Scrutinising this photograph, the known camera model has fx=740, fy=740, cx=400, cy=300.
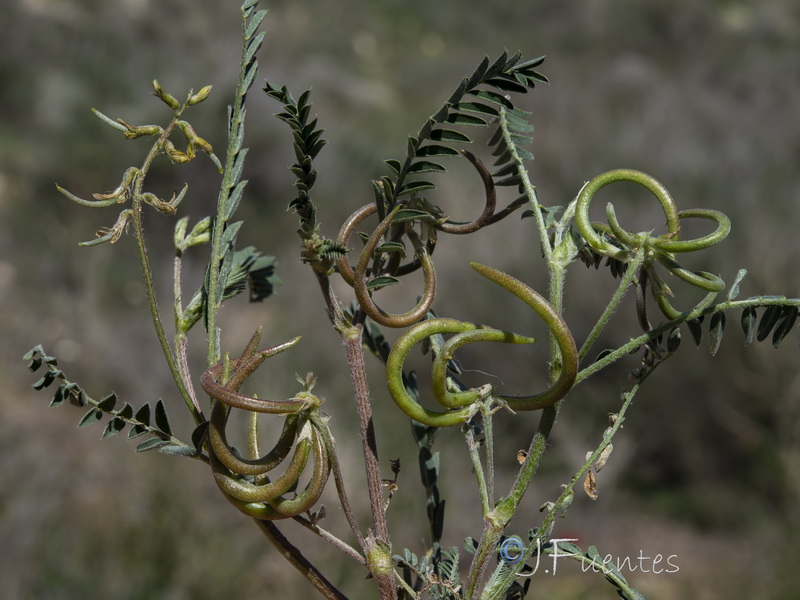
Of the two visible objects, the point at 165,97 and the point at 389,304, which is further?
the point at 389,304

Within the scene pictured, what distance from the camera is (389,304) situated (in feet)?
22.2

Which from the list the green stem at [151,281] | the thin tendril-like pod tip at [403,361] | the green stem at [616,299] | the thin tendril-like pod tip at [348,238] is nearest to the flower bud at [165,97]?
the green stem at [151,281]

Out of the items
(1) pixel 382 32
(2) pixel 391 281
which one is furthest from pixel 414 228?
(1) pixel 382 32

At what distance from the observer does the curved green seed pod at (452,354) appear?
56 centimetres

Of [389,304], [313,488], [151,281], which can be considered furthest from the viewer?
[389,304]

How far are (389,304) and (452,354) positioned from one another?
620 centimetres

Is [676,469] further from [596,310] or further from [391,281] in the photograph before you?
[391,281]

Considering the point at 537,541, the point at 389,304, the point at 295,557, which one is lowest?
the point at 295,557

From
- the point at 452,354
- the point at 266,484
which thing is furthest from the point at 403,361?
the point at 266,484

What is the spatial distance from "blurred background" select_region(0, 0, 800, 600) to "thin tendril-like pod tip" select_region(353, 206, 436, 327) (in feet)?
11.3

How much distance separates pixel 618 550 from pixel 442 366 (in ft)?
17.4

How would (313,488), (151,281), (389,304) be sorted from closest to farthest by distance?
(313,488)
(151,281)
(389,304)

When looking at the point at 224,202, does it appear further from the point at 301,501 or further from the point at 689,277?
the point at 689,277

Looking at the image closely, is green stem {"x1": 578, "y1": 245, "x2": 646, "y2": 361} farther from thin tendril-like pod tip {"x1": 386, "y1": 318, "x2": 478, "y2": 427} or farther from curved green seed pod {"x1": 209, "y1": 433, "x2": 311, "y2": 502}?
curved green seed pod {"x1": 209, "y1": 433, "x2": 311, "y2": 502}
